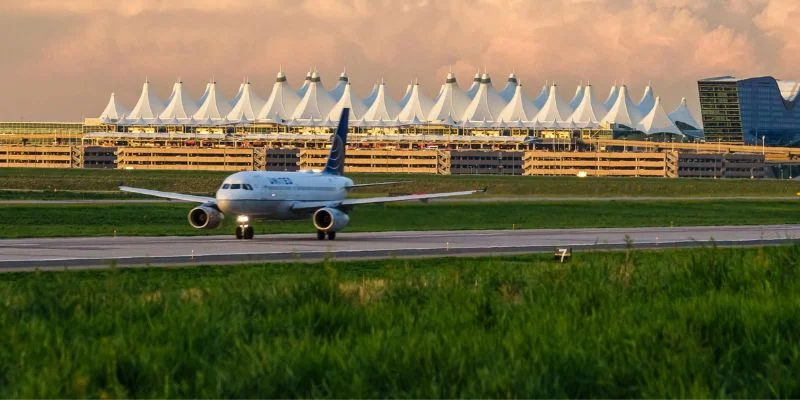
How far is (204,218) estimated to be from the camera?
Result: 171ft

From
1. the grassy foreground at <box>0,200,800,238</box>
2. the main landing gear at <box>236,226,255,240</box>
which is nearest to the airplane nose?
the main landing gear at <box>236,226,255,240</box>

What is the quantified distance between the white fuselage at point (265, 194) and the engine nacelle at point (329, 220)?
1.77m

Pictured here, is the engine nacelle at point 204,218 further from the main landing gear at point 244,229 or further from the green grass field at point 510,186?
the green grass field at point 510,186

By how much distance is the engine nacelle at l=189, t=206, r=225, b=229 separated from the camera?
52.2 metres

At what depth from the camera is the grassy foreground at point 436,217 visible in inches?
2438

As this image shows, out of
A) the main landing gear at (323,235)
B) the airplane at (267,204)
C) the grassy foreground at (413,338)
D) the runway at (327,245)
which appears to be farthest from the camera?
the main landing gear at (323,235)

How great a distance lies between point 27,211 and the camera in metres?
72.2

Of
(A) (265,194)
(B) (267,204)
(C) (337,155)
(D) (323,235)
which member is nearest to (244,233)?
(B) (267,204)

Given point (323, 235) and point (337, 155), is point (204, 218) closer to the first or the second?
point (323, 235)

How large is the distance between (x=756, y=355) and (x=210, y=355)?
21.2ft

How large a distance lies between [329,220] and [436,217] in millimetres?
27997

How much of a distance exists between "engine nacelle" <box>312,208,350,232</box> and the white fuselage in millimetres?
1772

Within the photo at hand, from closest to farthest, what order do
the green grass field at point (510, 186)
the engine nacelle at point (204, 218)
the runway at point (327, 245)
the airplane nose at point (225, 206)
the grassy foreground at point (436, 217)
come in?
the runway at point (327, 245) → the airplane nose at point (225, 206) → the engine nacelle at point (204, 218) → the grassy foreground at point (436, 217) → the green grass field at point (510, 186)

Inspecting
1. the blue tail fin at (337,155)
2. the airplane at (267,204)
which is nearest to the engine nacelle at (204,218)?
the airplane at (267,204)
